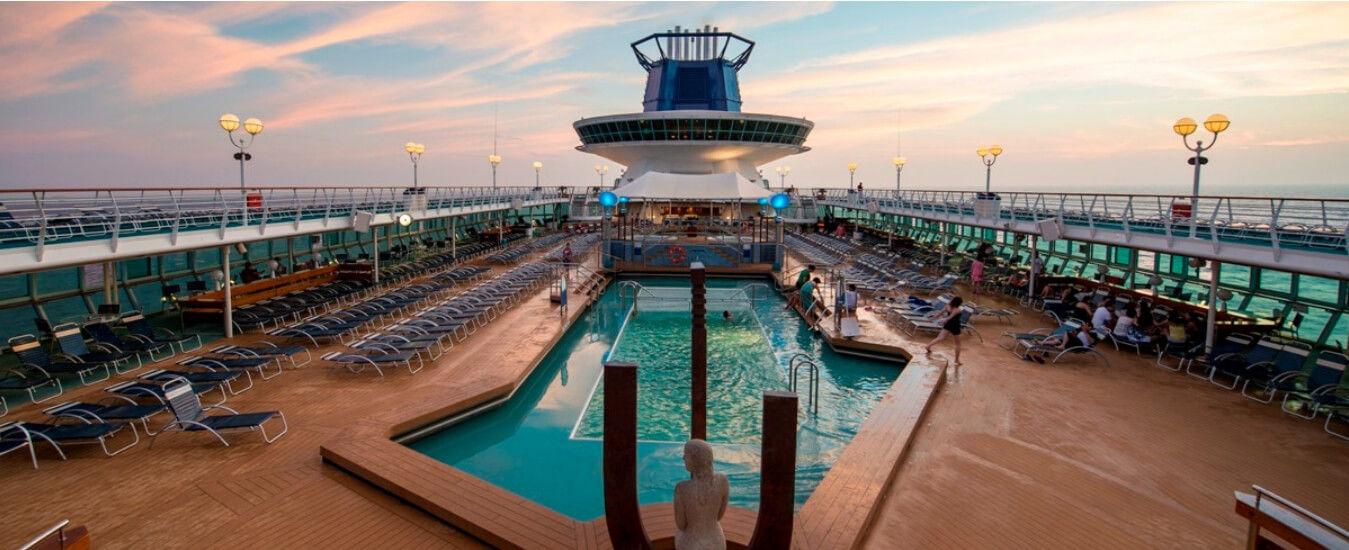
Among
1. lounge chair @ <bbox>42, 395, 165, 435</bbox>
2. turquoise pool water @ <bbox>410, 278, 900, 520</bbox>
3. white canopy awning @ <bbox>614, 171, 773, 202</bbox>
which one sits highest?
white canopy awning @ <bbox>614, 171, 773, 202</bbox>

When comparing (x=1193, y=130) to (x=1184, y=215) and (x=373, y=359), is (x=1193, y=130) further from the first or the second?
(x=373, y=359)

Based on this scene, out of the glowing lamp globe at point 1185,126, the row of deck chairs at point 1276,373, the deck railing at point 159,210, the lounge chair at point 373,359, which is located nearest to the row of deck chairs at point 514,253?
the deck railing at point 159,210

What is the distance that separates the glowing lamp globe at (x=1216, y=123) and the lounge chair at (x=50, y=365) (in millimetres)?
15999

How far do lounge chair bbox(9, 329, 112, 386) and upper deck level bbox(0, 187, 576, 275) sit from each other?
124 cm

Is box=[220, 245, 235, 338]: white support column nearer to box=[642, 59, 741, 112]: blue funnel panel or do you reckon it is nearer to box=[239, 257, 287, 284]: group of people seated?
box=[239, 257, 287, 284]: group of people seated

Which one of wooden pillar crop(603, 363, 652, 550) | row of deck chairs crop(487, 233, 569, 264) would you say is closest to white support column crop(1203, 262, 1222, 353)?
wooden pillar crop(603, 363, 652, 550)

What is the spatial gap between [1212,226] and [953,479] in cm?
658

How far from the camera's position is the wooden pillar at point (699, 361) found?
547 centimetres

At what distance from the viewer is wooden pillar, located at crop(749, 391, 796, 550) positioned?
4234 mm

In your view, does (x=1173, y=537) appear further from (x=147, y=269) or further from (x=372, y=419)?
(x=147, y=269)

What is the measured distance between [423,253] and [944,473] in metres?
22.1

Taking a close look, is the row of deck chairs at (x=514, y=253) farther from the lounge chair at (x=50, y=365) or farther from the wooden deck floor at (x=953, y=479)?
the wooden deck floor at (x=953, y=479)

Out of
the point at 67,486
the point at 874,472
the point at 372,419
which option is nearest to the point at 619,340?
the point at 372,419

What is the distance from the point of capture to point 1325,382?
24.6 feet
